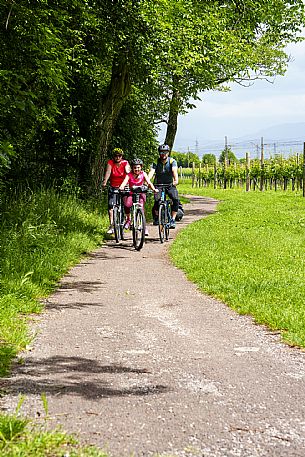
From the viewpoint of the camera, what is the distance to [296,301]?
279 inches

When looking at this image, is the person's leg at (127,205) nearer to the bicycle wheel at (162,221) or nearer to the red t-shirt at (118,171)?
the red t-shirt at (118,171)

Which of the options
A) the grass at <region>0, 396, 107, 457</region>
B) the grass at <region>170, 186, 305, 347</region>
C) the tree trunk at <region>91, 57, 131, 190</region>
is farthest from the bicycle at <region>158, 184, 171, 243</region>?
the grass at <region>0, 396, 107, 457</region>

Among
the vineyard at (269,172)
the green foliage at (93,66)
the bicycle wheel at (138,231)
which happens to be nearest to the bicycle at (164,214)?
the bicycle wheel at (138,231)

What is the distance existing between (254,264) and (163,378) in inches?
221

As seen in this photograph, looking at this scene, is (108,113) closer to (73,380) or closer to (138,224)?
(138,224)

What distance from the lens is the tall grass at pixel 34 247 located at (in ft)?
19.7

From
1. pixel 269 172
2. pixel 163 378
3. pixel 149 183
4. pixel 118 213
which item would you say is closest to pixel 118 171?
pixel 149 183

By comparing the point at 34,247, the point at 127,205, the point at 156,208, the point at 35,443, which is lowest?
the point at 35,443

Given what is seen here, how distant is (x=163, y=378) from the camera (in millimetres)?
4484

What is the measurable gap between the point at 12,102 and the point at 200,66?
9911 mm

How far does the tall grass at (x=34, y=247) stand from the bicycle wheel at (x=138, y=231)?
90 centimetres

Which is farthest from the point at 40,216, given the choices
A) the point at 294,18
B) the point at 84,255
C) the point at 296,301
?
the point at 294,18

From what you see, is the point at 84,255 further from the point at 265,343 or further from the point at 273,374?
the point at 273,374

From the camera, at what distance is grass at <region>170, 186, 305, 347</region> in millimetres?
6638
